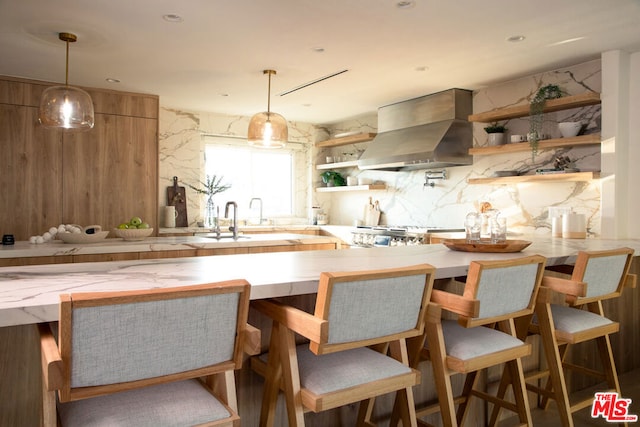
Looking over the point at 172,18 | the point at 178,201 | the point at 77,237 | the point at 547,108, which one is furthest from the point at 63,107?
the point at 547,108

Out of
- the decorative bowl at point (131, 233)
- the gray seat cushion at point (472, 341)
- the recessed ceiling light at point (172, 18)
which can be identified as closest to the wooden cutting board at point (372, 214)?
the decorative bowl at point (131, 233)

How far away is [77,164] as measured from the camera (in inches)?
189

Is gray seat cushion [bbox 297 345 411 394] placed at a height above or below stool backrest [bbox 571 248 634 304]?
below

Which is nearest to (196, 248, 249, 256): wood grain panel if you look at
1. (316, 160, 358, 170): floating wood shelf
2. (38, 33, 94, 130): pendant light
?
(38, 33, 94, 130): pendant light

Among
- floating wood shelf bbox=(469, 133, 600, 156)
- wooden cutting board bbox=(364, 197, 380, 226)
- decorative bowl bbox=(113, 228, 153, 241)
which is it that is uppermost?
floating wood shelf bbox=(469, 133, 600, 156)

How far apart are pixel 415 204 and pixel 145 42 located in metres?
3.36

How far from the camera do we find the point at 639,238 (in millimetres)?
3689

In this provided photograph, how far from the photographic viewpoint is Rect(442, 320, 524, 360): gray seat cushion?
1.71 metres

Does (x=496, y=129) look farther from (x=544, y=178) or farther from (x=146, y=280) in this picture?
(x=146, y=280)

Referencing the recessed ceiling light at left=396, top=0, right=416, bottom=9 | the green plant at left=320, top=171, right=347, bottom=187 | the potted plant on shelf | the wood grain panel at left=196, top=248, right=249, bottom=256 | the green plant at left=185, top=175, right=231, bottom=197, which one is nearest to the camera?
the recessed ceiling light at left=396, top=0, right=416, bottom=9

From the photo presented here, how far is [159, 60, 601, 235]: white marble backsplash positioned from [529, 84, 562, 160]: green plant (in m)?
0.18

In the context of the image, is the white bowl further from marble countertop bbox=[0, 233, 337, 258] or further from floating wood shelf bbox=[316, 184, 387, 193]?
floating wood shelf bbox=[316, 184, 387, 193]

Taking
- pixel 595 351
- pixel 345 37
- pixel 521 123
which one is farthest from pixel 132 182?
pixel 595 351

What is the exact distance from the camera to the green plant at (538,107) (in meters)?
3.89
